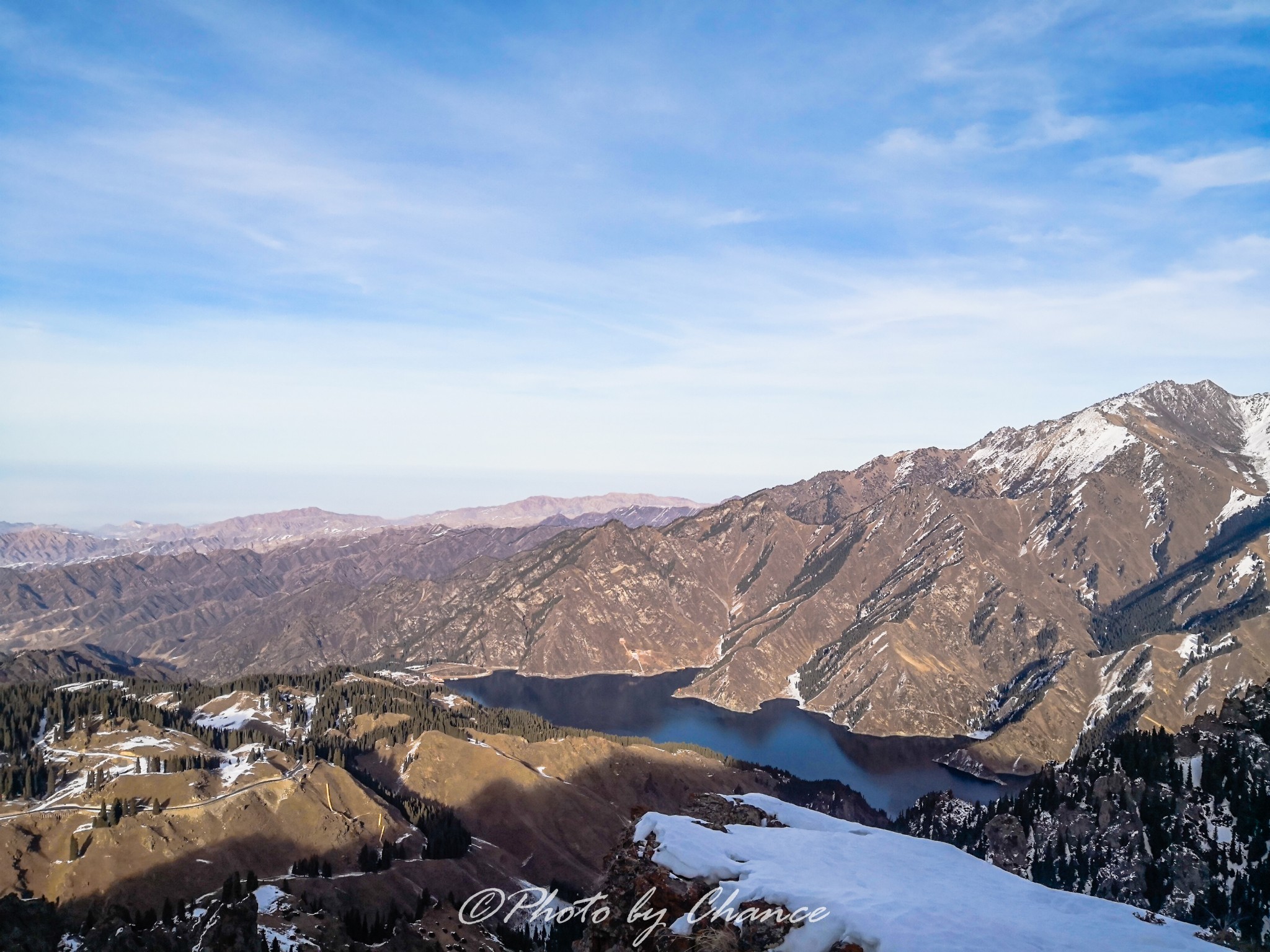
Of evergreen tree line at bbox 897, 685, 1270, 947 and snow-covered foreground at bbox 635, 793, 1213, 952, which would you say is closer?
snow-covered foreground at bbox 635, 793, 1213, 952

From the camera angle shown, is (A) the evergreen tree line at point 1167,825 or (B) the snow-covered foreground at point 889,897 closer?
(B) the snow-covered foreground at point 889,897

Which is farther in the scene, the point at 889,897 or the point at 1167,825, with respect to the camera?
the point at 1167,825

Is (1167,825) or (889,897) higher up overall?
(889,897)

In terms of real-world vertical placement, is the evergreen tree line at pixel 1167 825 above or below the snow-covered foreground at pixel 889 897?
below

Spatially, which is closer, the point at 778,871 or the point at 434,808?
the point at 778,871

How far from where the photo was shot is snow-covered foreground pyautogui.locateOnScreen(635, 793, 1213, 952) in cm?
2536

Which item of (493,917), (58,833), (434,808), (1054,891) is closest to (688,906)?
(1054,891)

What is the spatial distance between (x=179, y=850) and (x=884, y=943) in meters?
126

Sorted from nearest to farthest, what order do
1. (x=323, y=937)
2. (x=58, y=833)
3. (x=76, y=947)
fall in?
(x=76, y=947) < (x=323, y=937) < (x=58, y=833)

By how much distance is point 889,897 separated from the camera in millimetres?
28812

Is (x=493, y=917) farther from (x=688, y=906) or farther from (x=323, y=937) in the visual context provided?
(x=688, y=906)

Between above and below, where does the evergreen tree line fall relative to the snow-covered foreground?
below

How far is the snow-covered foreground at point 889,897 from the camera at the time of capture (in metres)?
25.4

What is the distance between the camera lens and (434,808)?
15888 centimetres
